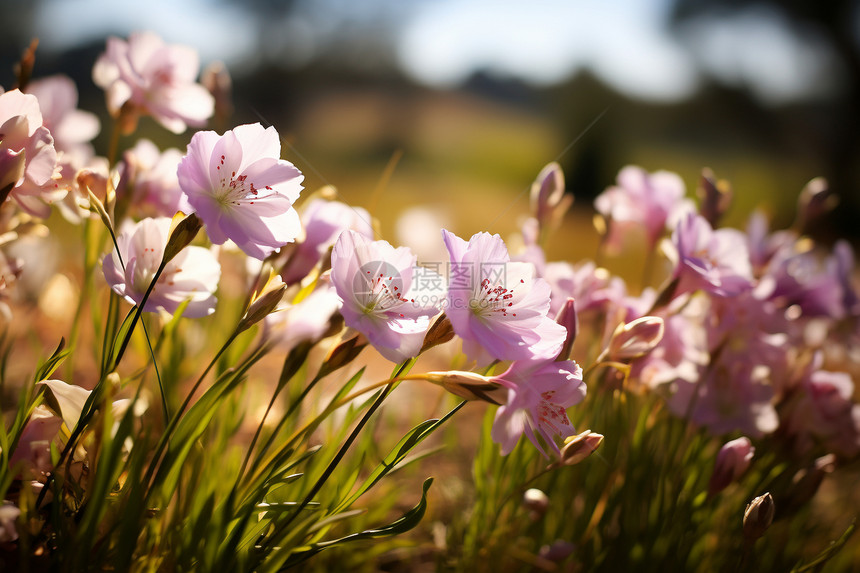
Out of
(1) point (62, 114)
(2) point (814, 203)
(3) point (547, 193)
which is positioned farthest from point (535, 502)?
(1) point (62, 114)

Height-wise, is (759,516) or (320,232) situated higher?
(320,232)

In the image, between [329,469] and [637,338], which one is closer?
[329,469]

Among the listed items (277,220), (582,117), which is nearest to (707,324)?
(277,220)

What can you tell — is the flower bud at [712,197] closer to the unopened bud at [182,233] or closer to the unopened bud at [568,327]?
the unopened bud at [568,327]

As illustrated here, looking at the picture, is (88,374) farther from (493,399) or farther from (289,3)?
(289,3)

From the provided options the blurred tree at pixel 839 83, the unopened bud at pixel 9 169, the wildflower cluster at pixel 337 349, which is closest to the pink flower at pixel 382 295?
the wildflower cluster at pixel 337 349

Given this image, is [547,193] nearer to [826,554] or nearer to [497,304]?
[497,304]
